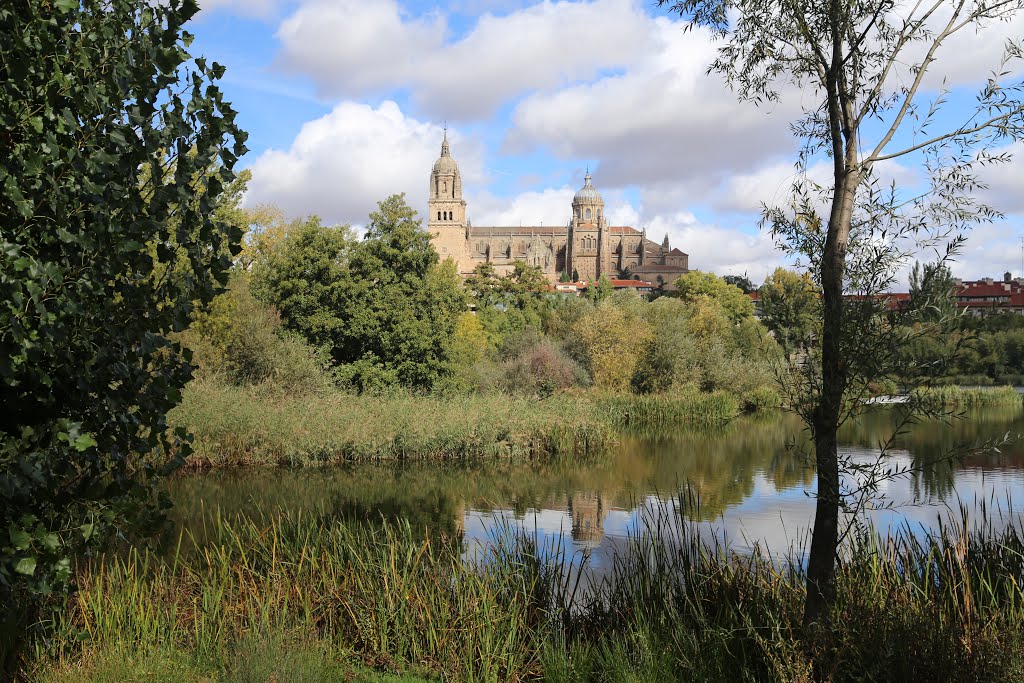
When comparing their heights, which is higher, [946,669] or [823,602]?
[823,602]

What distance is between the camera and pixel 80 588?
6.21 m

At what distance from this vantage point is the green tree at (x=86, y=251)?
3438 mm

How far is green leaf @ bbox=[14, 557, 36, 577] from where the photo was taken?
3457mm

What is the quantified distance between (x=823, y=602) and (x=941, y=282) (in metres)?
2.01

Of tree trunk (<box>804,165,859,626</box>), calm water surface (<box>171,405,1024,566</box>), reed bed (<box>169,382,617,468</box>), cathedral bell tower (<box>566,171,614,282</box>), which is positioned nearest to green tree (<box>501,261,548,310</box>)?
reed bed (<box>169,382,617,468</box>)

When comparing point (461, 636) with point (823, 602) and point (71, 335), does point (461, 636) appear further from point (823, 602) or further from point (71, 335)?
point (71, 335)

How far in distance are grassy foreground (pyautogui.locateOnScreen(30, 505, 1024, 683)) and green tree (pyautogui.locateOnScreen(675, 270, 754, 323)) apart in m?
57.7

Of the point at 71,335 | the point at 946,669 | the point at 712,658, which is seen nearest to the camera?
the point at 71,335

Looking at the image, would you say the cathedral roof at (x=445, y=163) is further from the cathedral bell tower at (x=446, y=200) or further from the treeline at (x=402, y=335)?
the treeline at (x=402, y=335)

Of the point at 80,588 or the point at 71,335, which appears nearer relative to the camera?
the point at 71,335

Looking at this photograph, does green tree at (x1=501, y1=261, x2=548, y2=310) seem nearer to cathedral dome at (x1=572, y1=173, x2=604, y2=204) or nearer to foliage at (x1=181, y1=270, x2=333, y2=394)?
foliage at (x1=181, y1=270, x2=333, y2=394)

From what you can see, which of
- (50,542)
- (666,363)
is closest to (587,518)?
(50,542)

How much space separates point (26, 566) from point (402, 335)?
23224mm

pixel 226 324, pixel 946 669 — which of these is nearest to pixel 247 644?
pixel 946 669
